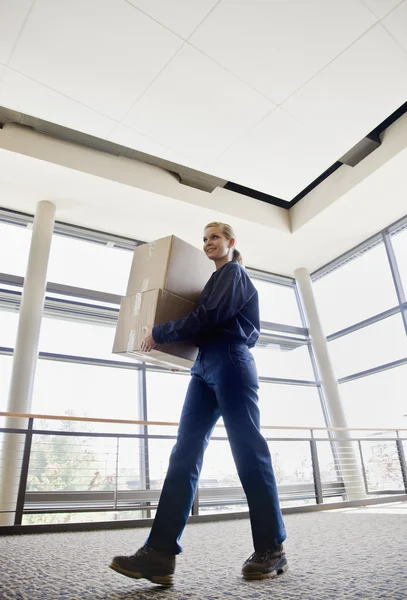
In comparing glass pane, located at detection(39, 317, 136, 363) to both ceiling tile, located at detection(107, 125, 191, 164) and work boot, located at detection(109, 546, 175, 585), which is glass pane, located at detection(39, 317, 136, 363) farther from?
work boot, located at detection(109, 546, 175, 585)

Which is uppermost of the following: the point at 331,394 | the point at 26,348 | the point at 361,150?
the point at 361,150

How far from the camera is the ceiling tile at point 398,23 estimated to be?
9.34ft

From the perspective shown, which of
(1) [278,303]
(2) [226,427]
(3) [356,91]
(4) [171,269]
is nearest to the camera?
(2) [226,427]

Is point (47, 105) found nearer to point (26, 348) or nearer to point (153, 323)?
point (26, 348)

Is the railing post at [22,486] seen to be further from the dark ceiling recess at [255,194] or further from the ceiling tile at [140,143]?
the dark ceiling recess at [255,194]

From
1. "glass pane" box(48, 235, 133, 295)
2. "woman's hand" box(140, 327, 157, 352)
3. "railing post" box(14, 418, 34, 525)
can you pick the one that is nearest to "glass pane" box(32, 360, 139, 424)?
"glass pane" box(48, 235, 133, 295)

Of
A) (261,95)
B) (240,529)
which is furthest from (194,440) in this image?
(261,95)

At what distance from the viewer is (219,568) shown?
4.28 feet

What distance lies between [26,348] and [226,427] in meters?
3.18

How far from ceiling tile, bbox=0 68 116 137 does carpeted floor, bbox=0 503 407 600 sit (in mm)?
3193

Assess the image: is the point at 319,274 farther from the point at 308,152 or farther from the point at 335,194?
Answer: the point at 308,152

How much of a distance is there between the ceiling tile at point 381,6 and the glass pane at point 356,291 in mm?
3252

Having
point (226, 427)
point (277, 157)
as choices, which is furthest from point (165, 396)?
point (226, 427)

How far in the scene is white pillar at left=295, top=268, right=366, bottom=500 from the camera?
4855mm
